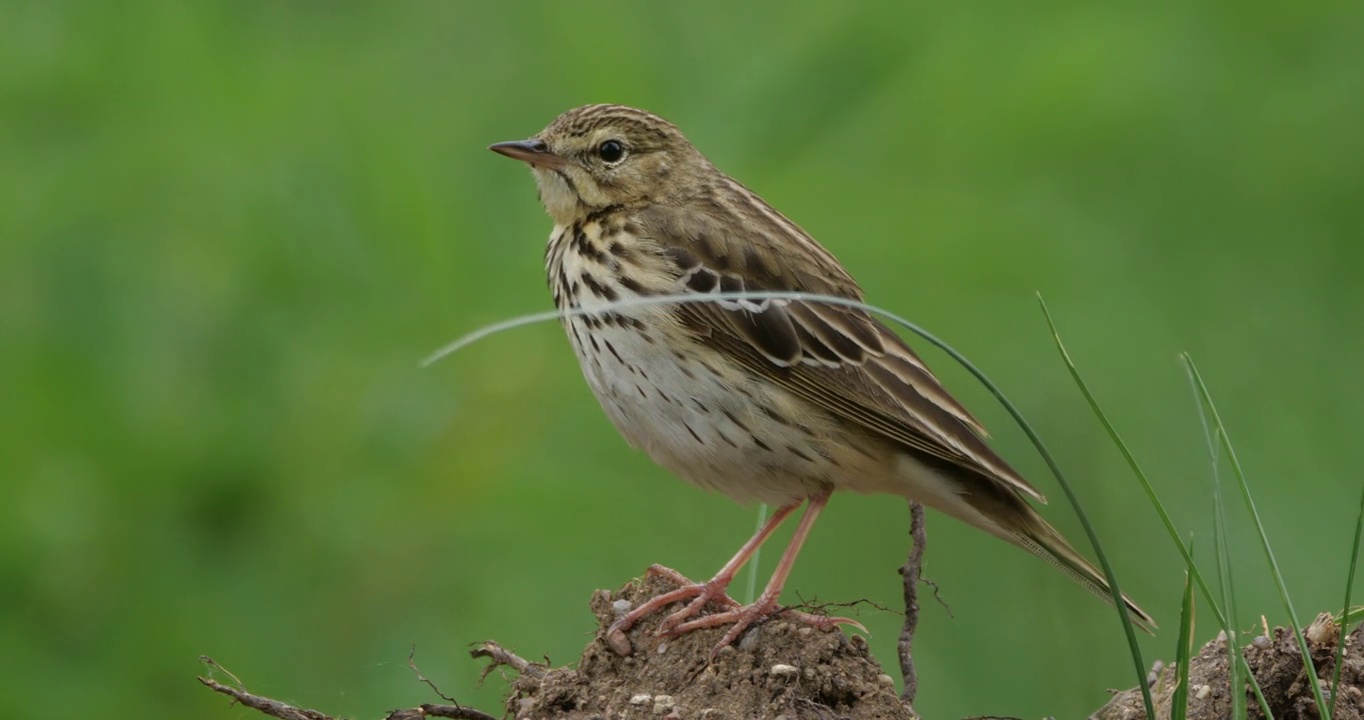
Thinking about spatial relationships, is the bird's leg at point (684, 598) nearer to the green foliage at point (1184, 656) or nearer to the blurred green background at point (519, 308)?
the blurred green background at point (519, 308)

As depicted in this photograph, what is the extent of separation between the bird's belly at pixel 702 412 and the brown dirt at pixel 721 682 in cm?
64

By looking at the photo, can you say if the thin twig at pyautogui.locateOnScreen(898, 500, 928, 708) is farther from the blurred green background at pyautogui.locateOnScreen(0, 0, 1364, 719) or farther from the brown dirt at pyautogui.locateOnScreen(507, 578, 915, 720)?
the blurred green background at pyautogui.locateOnScreen(0, 0, 1364, 719)

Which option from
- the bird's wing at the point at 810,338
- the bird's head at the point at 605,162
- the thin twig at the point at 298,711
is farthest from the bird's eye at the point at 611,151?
the thin twig at the point at 298,711

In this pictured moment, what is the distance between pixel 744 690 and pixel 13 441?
2148 mm

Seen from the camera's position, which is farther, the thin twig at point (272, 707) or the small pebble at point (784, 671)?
the thin twig at point (272, 707)

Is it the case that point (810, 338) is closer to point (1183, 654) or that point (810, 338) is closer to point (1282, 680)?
point (1282, 680)

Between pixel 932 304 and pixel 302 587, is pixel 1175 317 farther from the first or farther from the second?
pixel 302 587

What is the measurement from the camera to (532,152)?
5172 millimetres

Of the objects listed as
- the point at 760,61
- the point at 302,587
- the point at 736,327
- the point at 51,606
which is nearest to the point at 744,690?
the point at 736,327

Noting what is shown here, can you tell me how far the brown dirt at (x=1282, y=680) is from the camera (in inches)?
153

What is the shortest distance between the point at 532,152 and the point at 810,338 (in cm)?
84

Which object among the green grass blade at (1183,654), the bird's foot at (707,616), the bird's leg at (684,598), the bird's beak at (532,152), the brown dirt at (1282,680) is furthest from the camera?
the bird's beak at (532,152)

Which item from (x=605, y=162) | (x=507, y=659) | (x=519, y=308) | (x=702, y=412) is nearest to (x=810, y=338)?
(x=702, y=412)

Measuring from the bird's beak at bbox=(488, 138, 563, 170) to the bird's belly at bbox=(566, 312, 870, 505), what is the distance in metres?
0.51
